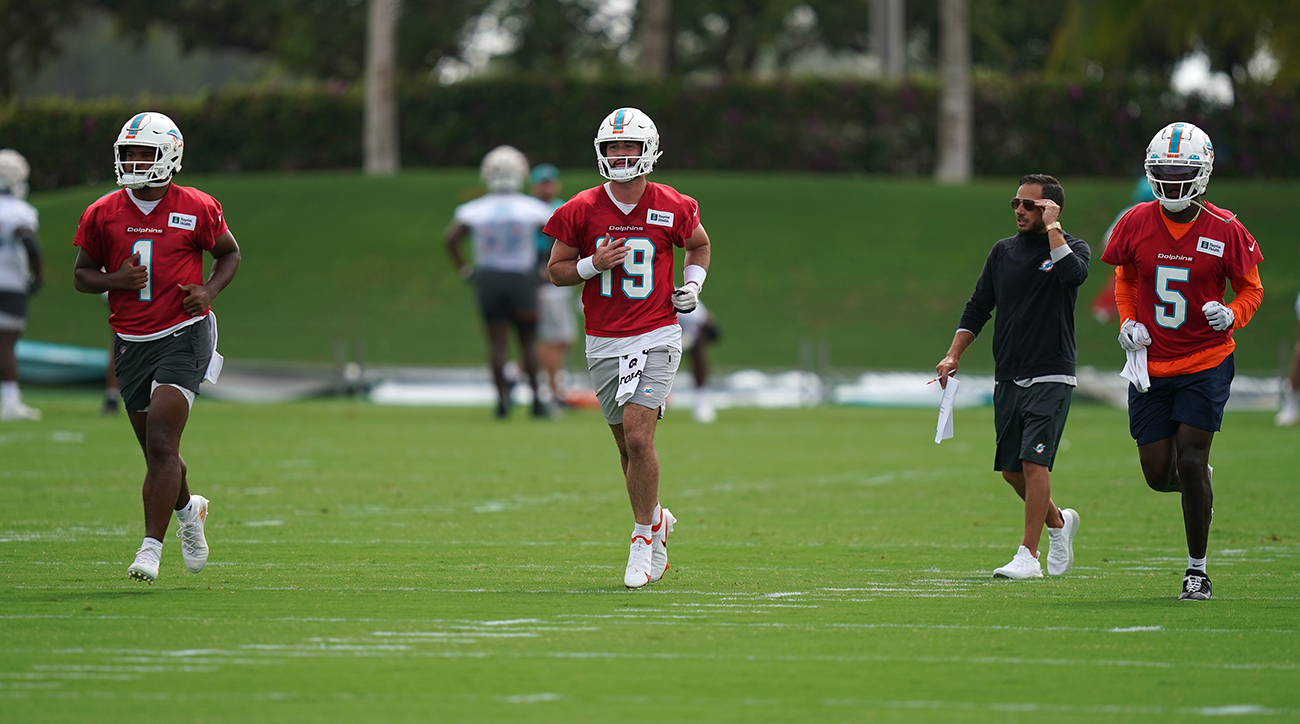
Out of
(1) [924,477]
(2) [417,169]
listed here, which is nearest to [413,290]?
(2) [417,169]

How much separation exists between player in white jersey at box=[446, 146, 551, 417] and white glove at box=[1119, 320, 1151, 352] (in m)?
11.1

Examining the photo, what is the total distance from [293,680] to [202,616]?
1342mm

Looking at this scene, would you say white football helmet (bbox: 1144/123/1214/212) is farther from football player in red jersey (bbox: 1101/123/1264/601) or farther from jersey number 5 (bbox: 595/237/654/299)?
jersey number 5 (bbox: 595/237/654/299)

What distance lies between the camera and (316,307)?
→ 3020 cm

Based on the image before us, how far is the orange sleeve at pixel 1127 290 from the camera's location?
7.69 metres

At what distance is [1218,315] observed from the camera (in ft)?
24.0

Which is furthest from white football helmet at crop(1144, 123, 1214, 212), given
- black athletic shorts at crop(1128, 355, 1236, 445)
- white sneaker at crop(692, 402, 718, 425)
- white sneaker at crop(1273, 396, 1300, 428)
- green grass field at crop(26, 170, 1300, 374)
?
green grass field at crop(26, 170, 1300, 374)

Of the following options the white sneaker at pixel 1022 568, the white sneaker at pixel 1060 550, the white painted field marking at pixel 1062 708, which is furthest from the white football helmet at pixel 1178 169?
the white painted field marking at pixel 1062 708

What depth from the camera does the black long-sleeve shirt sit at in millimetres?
8078

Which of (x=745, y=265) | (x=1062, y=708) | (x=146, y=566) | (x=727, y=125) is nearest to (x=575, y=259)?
(x=146, y=566)

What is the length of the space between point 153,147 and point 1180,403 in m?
4.73

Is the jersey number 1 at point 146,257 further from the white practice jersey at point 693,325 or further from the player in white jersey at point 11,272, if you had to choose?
the white practice jersey at point 693,325

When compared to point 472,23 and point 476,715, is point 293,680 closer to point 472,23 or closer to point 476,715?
point 476,715

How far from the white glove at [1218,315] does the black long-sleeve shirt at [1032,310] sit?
2.55ft
